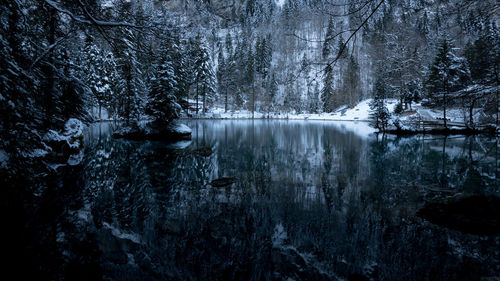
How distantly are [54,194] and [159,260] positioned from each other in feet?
17.9

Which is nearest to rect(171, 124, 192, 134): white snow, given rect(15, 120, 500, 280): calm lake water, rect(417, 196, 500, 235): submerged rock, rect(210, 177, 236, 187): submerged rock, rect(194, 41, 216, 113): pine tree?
rect(15, 120, 500, 280): calm lake water

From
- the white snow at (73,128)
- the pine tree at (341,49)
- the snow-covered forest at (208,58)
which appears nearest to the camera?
the pine tree at (341,49)

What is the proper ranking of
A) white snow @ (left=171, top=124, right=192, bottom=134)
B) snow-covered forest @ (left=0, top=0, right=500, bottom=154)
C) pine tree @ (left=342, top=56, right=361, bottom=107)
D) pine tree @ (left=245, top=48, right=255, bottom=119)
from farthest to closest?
pine tree @ (left=245, top=48, right=255, bottom=119) < pine tree @ (left=342, top=56, right=361, bottom=107) < white snow @ (left=171, top=124, right=192, bottom=134) < snow-covered forest @ (left=0, top=0, right=500, bottom=154)

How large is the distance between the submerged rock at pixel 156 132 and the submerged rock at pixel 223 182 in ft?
46.6

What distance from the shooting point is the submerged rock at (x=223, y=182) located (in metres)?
8.66

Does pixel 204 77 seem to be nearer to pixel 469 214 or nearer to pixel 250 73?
pixel 250 73

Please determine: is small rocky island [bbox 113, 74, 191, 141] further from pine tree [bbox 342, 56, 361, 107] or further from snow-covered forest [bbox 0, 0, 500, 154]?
pine tree [bbox 342, 56, 361, 107]

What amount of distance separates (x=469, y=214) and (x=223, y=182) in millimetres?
7211

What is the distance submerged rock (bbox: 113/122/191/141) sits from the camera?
2258 centimetres

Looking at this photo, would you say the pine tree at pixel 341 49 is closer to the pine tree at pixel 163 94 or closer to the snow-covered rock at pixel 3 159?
the snow-covered rock at pixel 3 159

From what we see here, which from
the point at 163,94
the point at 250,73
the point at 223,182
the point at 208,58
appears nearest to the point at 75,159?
the point at 223,182

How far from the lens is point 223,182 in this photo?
8.83 metres

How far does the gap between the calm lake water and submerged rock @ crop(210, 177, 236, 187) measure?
0.13ft

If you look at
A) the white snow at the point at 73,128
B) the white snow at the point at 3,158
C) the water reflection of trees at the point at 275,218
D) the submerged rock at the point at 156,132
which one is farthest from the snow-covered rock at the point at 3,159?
the submerged rock at the point at 156,132
